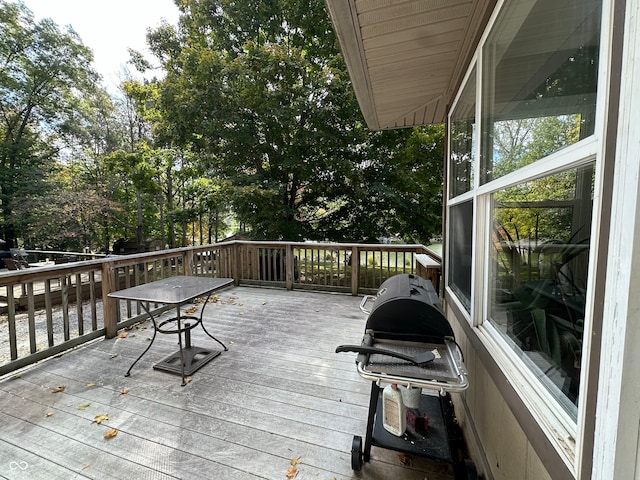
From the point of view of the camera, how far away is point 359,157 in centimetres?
796

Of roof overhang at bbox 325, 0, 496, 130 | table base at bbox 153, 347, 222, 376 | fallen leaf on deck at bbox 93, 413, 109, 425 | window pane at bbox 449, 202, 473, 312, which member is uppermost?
roof overhang at bbox 325, 0, 496, 130

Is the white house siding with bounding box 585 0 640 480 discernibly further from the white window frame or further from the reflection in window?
the reflection in window

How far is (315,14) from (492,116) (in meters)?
8.23

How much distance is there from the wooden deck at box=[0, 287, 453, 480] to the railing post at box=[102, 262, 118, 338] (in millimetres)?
205

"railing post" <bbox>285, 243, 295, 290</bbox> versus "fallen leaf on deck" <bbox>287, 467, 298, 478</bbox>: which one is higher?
"railing post" <bbox>285, 243, 295, 290</bbox>

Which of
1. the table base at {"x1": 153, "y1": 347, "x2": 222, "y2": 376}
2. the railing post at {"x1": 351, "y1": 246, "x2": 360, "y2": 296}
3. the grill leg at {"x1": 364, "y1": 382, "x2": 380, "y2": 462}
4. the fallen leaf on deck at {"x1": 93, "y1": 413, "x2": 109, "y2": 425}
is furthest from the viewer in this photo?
the railing post at {"x1": 351, "y1": 246, "x2": 360, "y2": 296}

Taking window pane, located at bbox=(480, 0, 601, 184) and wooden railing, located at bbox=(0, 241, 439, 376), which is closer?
window pane, located at bbox=(480, 0, 601, 184)

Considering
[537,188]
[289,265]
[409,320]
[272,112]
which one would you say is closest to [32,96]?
[272,112]

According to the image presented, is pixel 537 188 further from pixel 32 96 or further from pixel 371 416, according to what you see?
pixel 32 96

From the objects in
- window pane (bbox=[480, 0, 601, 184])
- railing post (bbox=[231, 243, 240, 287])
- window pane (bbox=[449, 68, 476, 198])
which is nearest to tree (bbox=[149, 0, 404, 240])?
railing post (bbox=[231, 243, 240, 287])

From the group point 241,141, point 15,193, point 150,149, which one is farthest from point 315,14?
point 15,193

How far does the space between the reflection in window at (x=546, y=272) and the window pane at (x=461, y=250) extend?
469 mm

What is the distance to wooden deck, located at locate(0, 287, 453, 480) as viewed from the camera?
1.71 meters

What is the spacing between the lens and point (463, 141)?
7.95 ft
